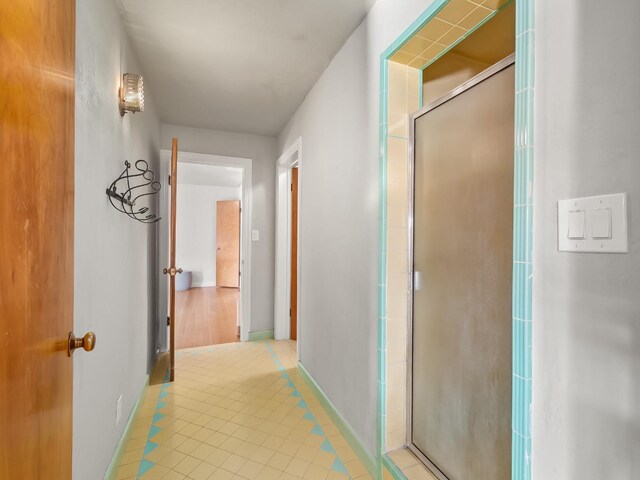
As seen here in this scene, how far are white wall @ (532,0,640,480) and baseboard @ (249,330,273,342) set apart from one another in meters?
3.06

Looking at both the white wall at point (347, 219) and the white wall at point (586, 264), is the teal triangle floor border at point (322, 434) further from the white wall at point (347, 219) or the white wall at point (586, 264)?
the white wall at point (586, 264)

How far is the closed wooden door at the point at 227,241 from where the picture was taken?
281 inches

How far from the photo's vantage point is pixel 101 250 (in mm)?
1380

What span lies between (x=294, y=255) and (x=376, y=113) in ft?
7.23

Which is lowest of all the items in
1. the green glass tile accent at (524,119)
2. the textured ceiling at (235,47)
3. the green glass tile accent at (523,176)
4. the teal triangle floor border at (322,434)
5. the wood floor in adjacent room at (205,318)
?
the teal triangle floor border at (322,434)

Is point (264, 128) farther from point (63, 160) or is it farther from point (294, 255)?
point (63, 160)

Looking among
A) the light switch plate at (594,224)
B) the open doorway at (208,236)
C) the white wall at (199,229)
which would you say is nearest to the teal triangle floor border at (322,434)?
the light switch plate at (594,224)

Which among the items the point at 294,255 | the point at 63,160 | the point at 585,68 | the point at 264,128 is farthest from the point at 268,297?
the point at 585,68

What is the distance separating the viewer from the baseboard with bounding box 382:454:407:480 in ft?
4.41

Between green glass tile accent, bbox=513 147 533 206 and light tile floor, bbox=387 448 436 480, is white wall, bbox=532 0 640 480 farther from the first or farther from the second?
light tile floor, bbox=387 448 436 480

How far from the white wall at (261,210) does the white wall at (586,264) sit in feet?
10.0

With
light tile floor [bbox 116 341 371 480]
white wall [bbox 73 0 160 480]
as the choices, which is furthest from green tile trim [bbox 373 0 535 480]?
white wall [bbox 73 0 160 480]

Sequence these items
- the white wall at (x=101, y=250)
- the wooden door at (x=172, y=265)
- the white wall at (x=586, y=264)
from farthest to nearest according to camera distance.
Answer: the wooden door at (x=172, y=265) → the white wall at (x=101, y=250) → the white wall at (x=586, y=264)

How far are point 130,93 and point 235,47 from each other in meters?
0.70
